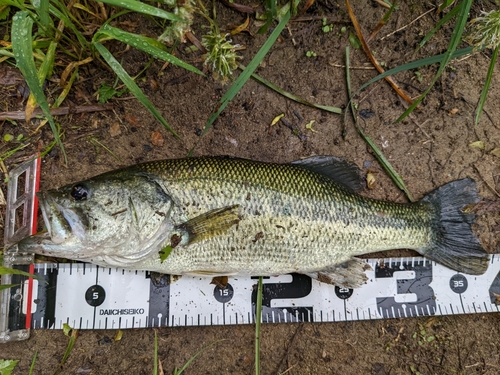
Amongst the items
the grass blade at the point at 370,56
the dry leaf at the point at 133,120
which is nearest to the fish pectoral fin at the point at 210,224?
the dry leaf at the point at 133,120

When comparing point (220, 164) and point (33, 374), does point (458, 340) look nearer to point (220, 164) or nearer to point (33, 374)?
point (220, 164)

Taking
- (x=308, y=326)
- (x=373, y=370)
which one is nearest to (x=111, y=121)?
(x=308, y=326)

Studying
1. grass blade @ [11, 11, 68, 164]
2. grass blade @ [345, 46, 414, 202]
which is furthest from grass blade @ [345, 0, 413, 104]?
grass blade @ [11, 11, 68, 164]

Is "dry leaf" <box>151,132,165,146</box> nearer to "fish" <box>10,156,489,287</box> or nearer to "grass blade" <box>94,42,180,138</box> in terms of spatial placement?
"fish" <box>10,156,489,287</box>

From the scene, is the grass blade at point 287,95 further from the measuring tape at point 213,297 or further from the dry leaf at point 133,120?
the measuring tape at point 213,297

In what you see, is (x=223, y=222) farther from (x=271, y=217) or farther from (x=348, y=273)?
(x=348, y=273)
